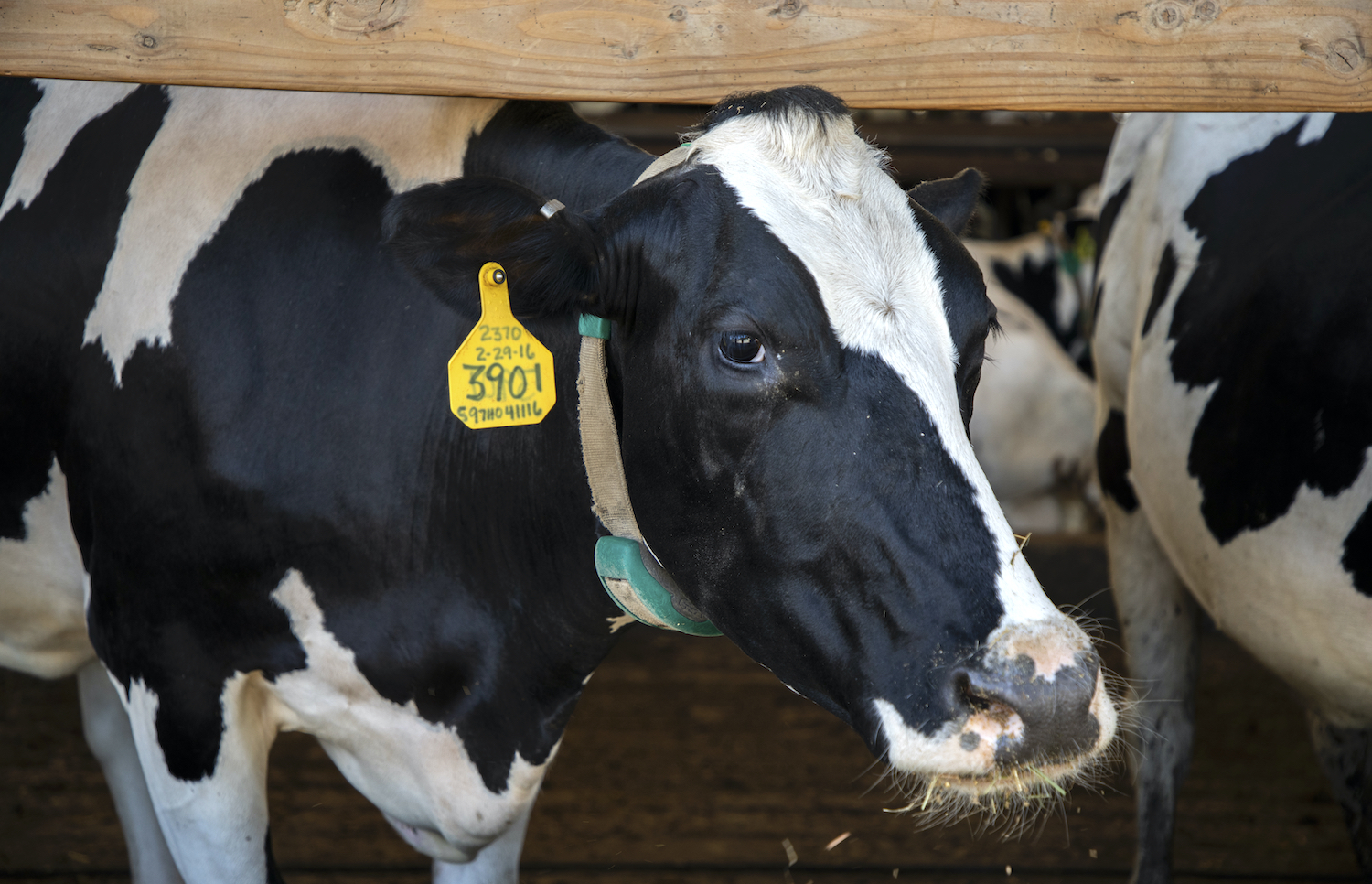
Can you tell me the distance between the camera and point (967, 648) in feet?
4.73

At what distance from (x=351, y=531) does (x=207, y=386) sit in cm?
34

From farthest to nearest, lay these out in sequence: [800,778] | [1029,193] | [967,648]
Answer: [1029,193] → [800,778] → [967,648]

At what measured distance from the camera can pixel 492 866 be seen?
259 centimetres

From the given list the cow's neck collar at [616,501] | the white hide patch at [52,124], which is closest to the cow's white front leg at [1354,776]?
the cow's neck collar at [616,501]

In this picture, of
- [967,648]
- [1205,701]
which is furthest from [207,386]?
[1205,701]

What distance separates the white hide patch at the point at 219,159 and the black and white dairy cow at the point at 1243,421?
68.4 inches

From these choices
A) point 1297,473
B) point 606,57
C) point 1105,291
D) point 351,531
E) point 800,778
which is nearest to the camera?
point 606,57

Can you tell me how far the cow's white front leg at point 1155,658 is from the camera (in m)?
3.35

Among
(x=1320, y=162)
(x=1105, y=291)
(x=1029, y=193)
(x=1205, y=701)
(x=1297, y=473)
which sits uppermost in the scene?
(x=1320, y=162)

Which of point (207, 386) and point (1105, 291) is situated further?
point (1105, 291)

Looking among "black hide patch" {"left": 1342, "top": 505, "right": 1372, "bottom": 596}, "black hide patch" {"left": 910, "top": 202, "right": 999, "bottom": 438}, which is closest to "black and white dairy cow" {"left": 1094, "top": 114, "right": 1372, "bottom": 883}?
"black hide patch" {"left": 1342, "top": 505, "right": 1372, "bottom": 596}

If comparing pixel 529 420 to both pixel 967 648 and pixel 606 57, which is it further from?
pixel 967 648

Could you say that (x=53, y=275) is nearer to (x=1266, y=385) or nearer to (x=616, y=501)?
(x=616, y=501)

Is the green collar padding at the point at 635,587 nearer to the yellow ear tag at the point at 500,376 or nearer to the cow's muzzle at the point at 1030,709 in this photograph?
the yellow ear tag at the point at 500,376
